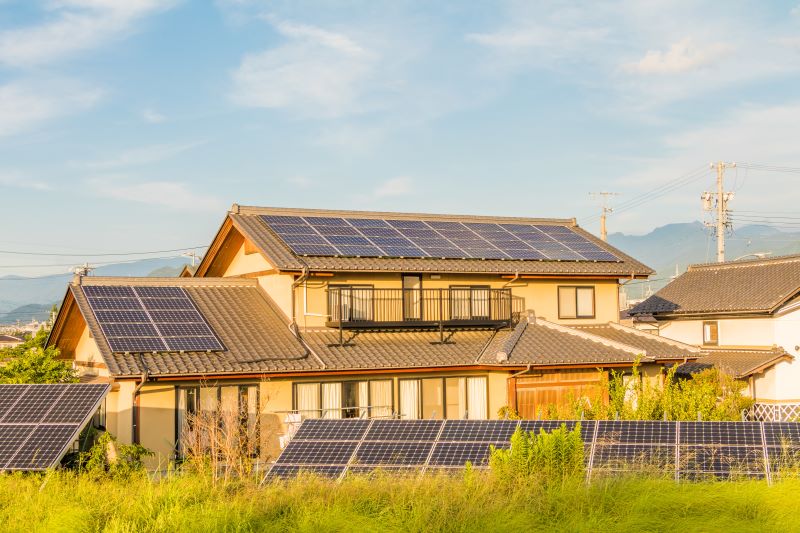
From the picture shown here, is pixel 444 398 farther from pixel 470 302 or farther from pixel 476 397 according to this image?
pixel 470 302

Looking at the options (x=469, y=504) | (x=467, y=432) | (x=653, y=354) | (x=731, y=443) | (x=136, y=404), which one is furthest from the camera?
(x=653, y=354)

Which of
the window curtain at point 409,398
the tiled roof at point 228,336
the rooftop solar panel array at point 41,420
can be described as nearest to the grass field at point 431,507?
the rooftop solar panel array at point 41,420

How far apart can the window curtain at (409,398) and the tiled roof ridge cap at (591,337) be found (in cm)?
499

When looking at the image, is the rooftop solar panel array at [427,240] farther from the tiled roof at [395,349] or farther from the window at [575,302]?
the tiled roof at [395,349]

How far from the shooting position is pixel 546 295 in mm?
29828

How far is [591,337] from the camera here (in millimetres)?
27438

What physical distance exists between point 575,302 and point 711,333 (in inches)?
422

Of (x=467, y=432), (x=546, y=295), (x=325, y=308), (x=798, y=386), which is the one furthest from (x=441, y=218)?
(x=467, y=432)

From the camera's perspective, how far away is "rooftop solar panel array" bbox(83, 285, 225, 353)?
2314 centimetres

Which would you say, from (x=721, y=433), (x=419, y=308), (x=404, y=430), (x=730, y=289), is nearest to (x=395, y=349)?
(x=419, y=308)

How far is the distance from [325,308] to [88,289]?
6.95 metres

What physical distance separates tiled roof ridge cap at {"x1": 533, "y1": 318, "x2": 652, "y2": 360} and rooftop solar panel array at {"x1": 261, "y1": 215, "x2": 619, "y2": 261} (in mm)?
2359

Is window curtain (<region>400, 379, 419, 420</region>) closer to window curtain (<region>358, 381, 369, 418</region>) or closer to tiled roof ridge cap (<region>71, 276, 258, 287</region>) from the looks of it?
window curtain (<region>358, 381, 369, 418</region>)

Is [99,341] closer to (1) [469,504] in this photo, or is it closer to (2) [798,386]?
(1) [469,504]
